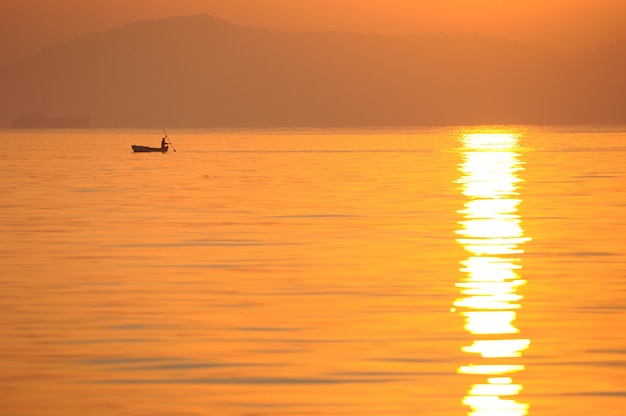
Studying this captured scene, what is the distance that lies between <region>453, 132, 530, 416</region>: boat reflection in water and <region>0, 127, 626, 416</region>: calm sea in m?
0.06

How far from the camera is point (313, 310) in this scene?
19984 millimetres

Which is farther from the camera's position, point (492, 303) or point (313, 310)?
point (492, 303)

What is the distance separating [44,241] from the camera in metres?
31.0

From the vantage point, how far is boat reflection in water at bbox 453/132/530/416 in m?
14.0

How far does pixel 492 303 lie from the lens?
818 inches

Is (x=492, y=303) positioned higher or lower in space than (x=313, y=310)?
higher

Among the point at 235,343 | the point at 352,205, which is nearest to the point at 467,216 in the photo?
the point at 352,205

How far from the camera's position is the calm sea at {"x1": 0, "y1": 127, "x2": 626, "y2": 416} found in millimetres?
14086

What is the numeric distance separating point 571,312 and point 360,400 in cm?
679

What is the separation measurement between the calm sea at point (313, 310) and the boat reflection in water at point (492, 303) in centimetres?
6

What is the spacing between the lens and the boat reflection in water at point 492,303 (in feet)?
46.1

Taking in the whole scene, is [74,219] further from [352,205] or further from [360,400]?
[360,400]

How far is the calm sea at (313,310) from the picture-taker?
1409 cm

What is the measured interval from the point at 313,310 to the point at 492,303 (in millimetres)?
2918
